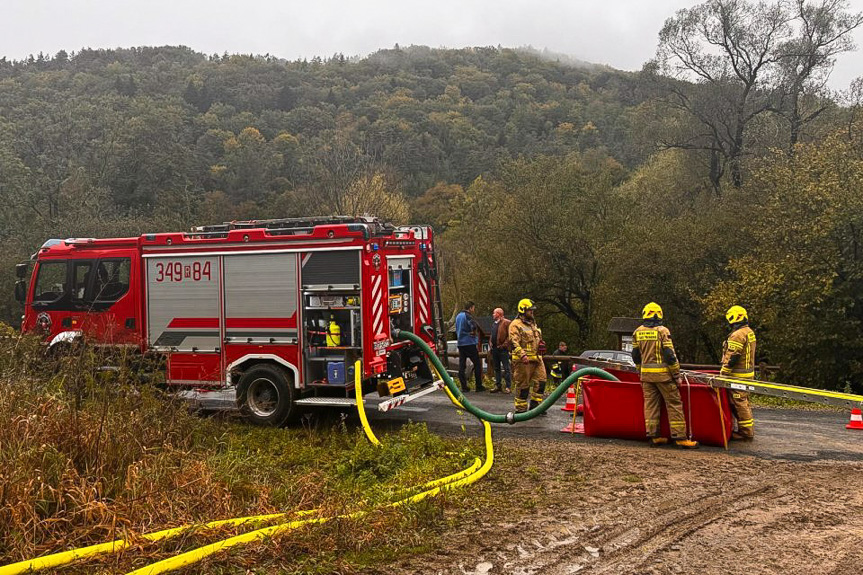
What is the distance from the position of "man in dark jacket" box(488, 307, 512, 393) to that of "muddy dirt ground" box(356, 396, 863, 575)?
3781 millimetres

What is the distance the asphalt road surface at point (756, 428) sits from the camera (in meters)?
8.34

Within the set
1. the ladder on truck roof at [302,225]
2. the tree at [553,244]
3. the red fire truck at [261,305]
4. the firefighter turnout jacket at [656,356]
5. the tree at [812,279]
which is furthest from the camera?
the tree at [553,244]

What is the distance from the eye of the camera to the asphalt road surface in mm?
8341

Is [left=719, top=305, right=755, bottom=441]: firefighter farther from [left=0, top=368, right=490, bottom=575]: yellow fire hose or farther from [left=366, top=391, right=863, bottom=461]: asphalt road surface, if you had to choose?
[left=0, top=368, right=490, bottom=575]: yellow fire hose

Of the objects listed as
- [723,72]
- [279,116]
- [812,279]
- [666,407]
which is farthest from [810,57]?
[279,116]

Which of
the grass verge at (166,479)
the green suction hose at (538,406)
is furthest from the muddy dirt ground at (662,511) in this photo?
the grass verge at (166,479)

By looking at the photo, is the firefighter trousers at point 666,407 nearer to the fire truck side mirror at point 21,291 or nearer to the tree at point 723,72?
the fire truck side mirror at point 21,291

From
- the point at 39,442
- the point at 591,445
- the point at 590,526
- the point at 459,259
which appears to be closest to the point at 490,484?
the point at 590,526

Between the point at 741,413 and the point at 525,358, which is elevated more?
the point at 525,358

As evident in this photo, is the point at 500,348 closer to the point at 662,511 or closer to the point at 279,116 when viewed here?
the point at 662,511

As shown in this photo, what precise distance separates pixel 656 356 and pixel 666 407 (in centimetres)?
64

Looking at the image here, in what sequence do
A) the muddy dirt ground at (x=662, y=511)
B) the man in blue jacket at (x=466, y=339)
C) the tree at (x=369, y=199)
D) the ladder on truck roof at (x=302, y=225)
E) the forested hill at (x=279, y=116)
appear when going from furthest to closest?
the forested hill at (x=279, y=116) → the tree at (x=369, y=199) → the man in blue jacket at (x=466, y=339) → the ladder on truck roof at (x=302, y=225) → the muddy dirt ground at (x=662, y=511)

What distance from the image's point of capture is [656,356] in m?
8.55

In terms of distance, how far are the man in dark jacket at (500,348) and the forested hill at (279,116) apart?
21.9 metres
